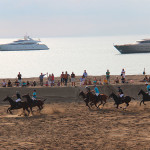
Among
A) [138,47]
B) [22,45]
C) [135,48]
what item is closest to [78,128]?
[135,48]

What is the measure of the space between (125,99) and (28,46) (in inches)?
5842

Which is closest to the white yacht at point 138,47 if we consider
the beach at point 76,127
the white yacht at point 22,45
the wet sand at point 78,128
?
the white yacht at point 22,45

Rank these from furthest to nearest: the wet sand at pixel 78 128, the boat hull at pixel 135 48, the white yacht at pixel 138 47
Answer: the boat hull at pixel 135 48
the white yacht at pixel 138 47
the wet sand at pixel 78 128

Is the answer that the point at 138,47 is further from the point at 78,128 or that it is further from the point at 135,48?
the point at 78,128

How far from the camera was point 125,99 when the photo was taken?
24953mm

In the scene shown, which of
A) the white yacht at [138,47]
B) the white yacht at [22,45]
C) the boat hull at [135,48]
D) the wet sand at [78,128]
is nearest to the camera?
the wet sand at [78,128]

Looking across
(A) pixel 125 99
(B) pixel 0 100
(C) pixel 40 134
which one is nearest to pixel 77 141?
(C) pixel 40 134

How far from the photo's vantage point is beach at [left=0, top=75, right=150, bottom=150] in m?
16.1

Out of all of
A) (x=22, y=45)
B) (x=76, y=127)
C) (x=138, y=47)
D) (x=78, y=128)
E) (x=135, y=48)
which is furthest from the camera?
(x=22, y=45)

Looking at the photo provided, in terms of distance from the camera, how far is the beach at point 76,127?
1609 cm

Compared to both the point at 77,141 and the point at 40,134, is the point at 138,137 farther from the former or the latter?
the point at 40,134

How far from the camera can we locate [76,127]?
19812 millimetres

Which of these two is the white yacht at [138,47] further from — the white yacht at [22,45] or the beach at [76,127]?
the beach at [76,127]

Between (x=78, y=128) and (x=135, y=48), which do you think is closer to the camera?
(x=78, y=128)
